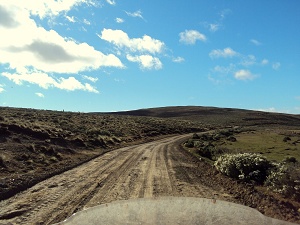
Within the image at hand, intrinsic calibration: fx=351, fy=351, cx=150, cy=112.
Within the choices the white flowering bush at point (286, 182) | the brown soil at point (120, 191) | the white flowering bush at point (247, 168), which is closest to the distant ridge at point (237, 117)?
the white flowering bush at point (247, 168)

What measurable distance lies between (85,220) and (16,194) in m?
5.11

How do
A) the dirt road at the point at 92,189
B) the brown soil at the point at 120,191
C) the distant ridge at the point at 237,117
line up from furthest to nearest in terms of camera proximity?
1. the distant ridge at the point at 237,117
2. the brown soil at the point at 120,191
3. the dirt road at the point at 92,189

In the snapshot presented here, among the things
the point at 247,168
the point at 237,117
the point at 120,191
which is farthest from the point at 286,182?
the point at 237,117

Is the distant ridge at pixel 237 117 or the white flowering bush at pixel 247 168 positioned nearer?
the white flowering bush at pixel 247 168

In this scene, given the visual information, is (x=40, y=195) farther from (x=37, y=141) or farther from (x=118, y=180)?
(x=37, y=141)

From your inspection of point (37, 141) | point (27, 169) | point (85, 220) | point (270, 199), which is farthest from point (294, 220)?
point (37, 141)

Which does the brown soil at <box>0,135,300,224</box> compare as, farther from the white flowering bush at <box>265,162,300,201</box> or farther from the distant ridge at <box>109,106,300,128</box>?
the distant ridge at <box>109,106,300,128</box>

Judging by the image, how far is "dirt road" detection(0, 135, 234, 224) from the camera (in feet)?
39.1

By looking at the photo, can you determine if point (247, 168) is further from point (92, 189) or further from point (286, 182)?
point (92, 189)

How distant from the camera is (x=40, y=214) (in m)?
11.7

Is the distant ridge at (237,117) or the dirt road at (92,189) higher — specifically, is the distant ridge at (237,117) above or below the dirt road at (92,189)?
above

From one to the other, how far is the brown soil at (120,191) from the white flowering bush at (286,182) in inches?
23.2

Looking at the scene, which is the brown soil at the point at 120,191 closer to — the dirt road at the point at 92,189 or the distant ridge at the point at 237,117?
the dirt road at the point at 92,189

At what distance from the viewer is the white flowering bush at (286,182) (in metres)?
14.3
